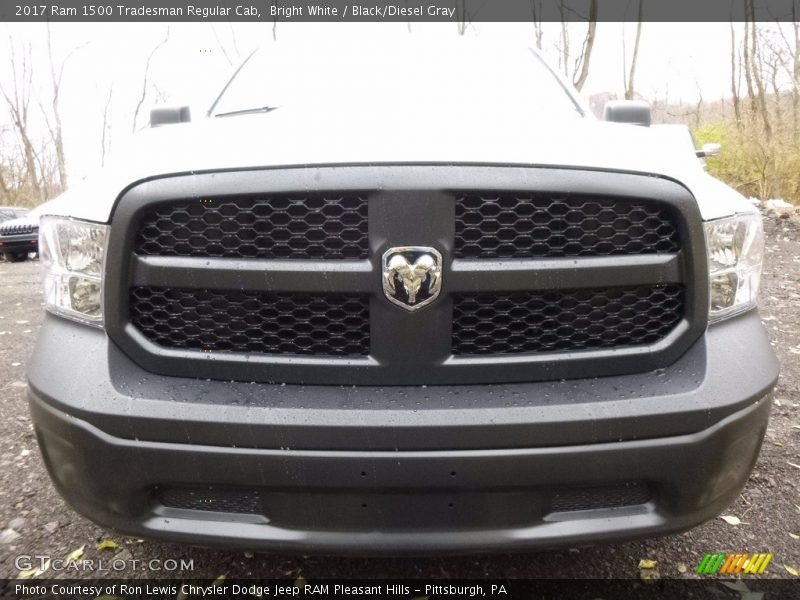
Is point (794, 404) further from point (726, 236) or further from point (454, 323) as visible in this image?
point (454, 323)

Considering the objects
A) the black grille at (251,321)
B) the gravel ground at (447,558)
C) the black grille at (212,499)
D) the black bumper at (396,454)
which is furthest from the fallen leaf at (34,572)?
the black grille at (251,321)

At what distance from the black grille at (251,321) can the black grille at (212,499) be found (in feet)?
1.17

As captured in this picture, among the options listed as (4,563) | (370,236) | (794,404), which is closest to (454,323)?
(370,236)

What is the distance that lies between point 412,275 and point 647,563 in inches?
55.8

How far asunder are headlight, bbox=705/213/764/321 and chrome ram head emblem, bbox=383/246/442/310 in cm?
77

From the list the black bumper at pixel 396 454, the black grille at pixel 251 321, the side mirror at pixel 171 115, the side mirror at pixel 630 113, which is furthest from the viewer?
A: the side mirror at pixel 171 115

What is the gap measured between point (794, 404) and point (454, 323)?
2.83 m

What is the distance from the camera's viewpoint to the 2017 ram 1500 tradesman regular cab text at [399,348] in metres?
1.32

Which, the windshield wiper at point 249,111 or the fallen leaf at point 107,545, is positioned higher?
the windshield wiper at point 249,111

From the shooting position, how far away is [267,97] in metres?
2.42

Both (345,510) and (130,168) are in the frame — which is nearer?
(345,510)

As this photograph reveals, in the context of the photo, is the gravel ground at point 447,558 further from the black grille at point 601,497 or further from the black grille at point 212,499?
the black grille at point 212,499

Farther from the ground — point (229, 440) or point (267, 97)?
point (267, 97)

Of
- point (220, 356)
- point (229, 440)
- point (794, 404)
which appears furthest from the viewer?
point (794, 404)
